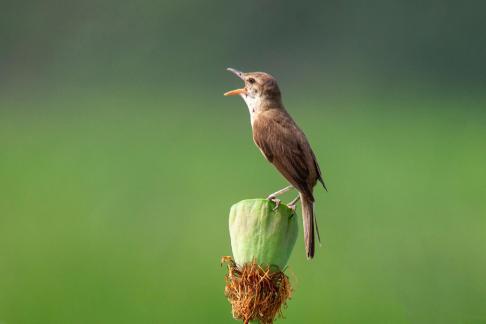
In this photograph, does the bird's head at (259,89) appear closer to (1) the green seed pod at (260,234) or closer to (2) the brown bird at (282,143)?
(2) the brown bird at (282,143)

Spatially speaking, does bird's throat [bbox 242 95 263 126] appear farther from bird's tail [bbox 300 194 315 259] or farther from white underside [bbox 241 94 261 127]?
bird's tail [bbox 300 194 315 259]

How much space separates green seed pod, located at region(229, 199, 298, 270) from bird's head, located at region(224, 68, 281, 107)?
143cm

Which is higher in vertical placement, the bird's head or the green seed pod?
the bird's head

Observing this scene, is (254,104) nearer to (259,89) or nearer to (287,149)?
(259,89)

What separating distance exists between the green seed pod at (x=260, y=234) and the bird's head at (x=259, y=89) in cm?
143

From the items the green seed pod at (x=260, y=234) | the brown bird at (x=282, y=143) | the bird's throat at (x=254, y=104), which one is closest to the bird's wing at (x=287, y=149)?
the brown bird at (x=282, y=143)

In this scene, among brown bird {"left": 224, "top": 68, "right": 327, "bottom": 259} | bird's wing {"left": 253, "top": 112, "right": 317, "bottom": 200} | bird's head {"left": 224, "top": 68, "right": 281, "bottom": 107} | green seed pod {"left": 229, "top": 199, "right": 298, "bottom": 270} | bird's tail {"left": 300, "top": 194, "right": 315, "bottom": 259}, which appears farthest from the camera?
bird's head {"left": 224, "top": 68, "right": 281, "bottom": 107}

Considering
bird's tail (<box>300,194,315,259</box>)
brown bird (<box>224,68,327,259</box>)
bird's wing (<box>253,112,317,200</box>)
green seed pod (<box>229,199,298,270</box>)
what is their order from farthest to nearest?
bird's wing (<box>253,112,317,200</box>)
brown bird (<box>224,68,327,259</box>)
bird's tail (<box>300,194,315,259</box>)
green seed pod (<box>229,199,298,270</box>)

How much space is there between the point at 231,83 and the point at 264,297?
48.1 ft

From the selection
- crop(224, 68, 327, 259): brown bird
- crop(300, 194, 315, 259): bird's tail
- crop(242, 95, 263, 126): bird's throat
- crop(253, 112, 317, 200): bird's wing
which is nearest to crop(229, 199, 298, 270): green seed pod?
crop(224, 68, 327, 259): brown bird

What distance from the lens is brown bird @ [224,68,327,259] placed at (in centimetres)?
286

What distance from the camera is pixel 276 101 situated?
3.73m

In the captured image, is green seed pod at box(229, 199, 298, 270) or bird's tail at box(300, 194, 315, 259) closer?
green seed pod at box(229, 199, 298, 270)

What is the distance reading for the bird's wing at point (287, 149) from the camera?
296 centimetres
